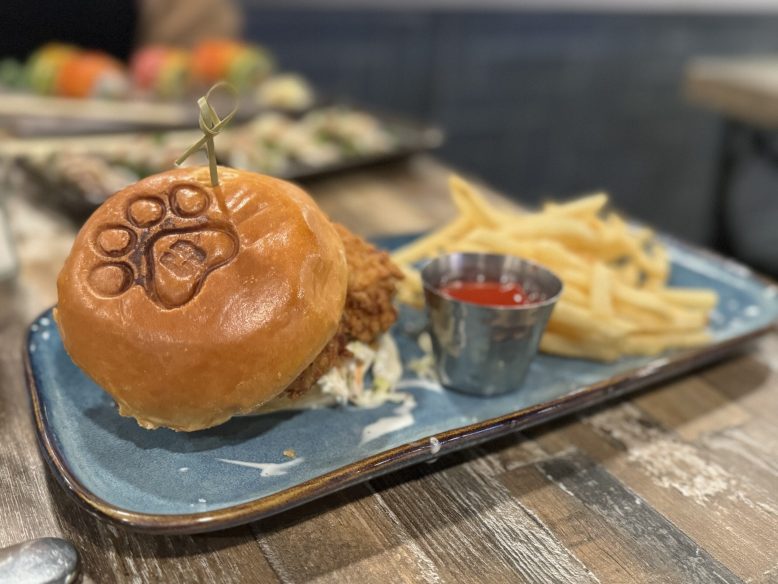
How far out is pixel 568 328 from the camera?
211cm

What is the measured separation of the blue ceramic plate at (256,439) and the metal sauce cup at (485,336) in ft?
0.19

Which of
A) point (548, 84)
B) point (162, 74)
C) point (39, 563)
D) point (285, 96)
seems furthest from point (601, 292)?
point (548, 84)

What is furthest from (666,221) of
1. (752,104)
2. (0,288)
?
(0,288)

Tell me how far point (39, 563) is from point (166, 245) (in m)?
0.66

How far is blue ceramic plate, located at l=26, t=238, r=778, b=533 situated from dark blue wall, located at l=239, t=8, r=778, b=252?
5190 mm

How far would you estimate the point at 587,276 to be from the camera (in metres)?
2.18

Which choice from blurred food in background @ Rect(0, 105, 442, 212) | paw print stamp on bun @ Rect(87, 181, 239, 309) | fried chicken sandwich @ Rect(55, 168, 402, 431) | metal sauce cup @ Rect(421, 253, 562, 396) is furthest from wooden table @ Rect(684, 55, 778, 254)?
paw print stamp on bun @ Rect(87, 181, 239, 309)

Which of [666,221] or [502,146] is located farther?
[666,221]

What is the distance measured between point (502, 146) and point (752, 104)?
2.81 metres

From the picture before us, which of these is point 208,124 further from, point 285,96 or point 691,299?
point 285,96

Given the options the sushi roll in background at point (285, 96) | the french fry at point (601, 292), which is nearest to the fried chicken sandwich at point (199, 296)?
the french fry at point (601, 292)

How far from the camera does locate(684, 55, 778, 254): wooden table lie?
5.20m

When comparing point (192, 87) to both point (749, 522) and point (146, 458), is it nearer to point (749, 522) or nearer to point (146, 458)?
point (146, 458)

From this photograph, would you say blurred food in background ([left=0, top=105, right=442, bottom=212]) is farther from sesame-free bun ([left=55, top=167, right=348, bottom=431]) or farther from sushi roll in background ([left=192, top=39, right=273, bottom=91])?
sesame-free bun ([left=55, top=167, right=348, bottom=431])
